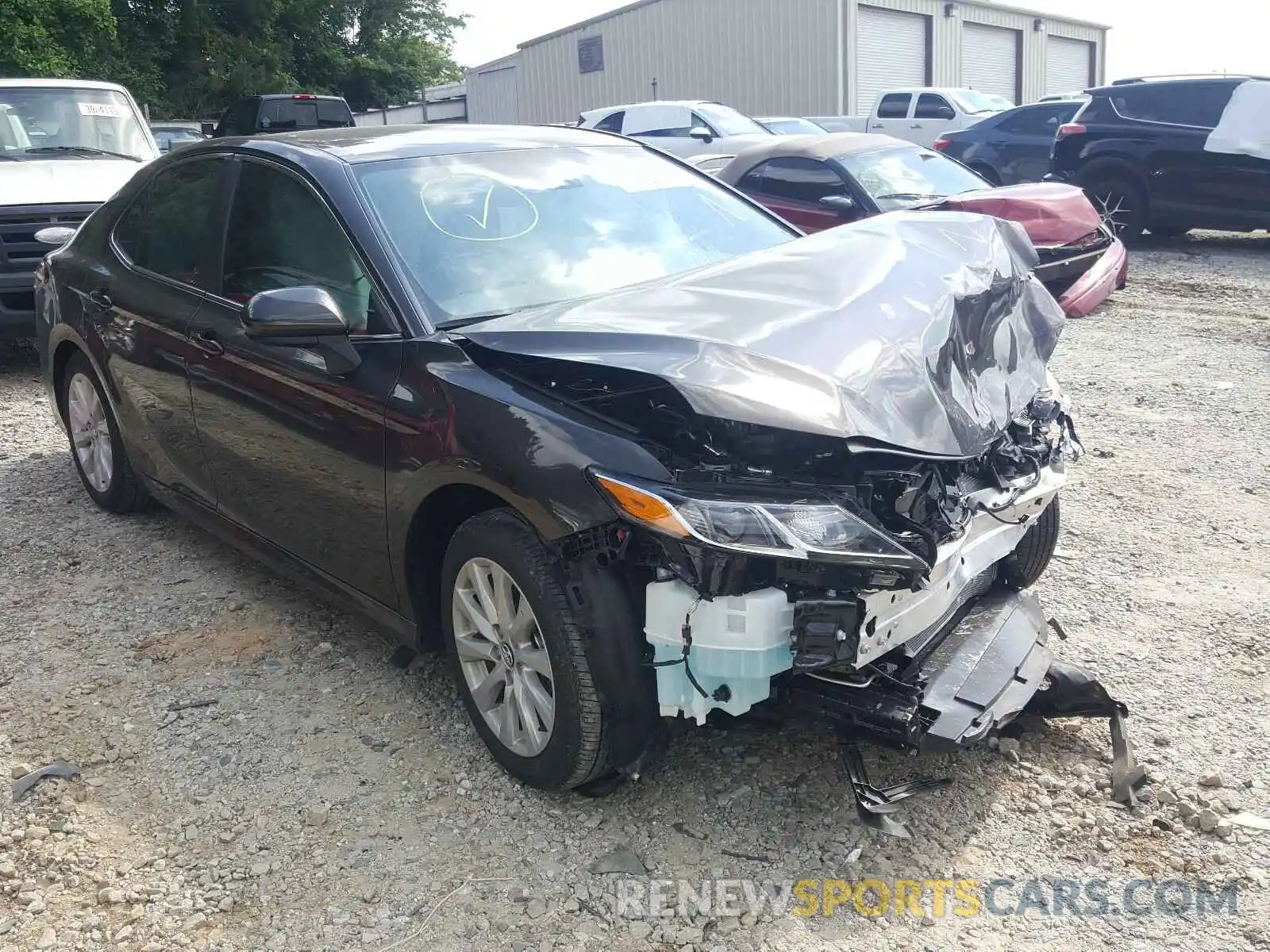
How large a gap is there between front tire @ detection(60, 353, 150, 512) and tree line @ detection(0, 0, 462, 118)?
22.9 m

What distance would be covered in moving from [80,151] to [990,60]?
2888 centimetres

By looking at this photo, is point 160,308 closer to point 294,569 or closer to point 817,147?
point 294,569

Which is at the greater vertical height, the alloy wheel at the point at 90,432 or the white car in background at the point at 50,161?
the white car in background at the point at 50,161

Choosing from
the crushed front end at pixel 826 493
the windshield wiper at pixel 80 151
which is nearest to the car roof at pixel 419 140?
the crushed front end at pixel 826 493

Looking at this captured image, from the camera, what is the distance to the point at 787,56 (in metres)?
28.3

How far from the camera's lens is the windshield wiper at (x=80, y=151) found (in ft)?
29.7

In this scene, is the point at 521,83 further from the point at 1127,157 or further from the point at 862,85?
the point at 1127,157

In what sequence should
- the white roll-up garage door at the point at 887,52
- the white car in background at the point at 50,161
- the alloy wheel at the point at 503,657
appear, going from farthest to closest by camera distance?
the white roll-up garage door at the point at 887,52 → the white car in background at the point at 50,161 → the alloy wheel at the point at 503,657

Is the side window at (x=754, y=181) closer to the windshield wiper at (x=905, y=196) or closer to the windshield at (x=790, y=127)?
the windshield wiper at (x=905, y=196)

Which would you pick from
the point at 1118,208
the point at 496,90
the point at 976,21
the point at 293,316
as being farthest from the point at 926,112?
the point at 496,90

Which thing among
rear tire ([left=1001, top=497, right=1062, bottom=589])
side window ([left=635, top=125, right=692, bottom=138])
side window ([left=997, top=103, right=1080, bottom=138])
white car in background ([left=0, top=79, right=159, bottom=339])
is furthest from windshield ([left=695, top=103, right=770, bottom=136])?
rear tire ([left=1001, top=497, right=1062, bottom=589])

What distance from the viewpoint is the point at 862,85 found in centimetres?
2827

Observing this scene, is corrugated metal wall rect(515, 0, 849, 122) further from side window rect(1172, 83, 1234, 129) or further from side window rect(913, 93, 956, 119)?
side window rect(1172, 83, 1234, 129)

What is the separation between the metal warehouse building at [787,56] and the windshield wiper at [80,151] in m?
21.3
